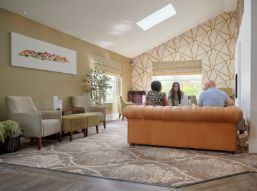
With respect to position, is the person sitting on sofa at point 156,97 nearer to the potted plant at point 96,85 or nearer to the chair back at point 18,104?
the chair back at point 18,104

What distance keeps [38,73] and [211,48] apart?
6.41 metres

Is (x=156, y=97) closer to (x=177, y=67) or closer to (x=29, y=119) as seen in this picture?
(x=29, y=119)

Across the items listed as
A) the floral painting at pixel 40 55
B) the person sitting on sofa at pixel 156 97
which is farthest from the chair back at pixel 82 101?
the person sitting on sofa at pixel 156 97

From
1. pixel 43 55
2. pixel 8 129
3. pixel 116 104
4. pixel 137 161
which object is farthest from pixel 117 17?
pixel 137 161

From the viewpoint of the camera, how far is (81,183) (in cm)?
245

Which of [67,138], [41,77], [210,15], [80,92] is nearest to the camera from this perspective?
[67,138]

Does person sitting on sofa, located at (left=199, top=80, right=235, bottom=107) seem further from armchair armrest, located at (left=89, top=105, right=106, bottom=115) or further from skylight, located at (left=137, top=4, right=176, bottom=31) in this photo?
skylight, located at (left=137, top=4, right=176, bottom=31)

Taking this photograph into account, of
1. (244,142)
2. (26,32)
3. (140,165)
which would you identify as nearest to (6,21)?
(26,32)

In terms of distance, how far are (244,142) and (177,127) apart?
4.11ft

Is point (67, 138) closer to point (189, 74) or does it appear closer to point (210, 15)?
point (189, 74)

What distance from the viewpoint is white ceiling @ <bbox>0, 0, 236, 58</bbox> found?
495 cm

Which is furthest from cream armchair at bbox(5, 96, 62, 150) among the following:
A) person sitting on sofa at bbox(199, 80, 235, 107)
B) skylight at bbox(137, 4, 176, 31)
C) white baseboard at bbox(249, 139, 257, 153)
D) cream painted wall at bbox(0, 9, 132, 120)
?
skylight at bbox(137, 4, 176, 31)

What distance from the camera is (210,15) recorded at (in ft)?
28.5

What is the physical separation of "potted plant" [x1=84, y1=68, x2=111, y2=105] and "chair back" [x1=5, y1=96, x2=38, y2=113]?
247cm
